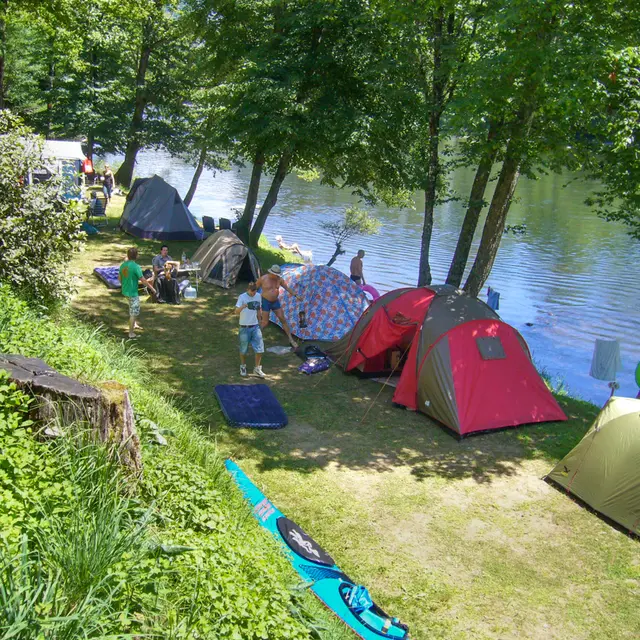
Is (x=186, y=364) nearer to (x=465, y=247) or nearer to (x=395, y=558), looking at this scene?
(x=395, y=558)

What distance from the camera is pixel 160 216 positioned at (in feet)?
59.7

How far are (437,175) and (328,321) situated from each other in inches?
174

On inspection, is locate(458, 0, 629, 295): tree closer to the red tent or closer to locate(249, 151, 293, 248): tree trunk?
the red tent

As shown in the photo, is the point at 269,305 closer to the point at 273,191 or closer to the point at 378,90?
the point at 378,90

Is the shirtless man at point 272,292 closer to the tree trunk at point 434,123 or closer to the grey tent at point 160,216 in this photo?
the tree trunk at point 434,123

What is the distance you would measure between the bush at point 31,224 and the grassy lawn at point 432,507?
2304 mm

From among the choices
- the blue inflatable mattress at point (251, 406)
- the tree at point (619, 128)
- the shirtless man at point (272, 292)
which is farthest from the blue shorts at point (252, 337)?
the tree at point (619, 128)

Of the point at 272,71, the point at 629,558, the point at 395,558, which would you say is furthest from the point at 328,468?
the point at 272,71

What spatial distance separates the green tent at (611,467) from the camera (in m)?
6.80

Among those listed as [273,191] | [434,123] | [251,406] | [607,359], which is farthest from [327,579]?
[273,191]

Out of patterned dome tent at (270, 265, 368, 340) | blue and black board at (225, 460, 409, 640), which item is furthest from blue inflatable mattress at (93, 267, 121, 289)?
blue and black board at (225, 460, 409, 640)

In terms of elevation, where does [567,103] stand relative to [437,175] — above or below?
above

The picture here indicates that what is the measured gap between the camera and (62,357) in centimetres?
611

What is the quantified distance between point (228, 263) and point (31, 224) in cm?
693
